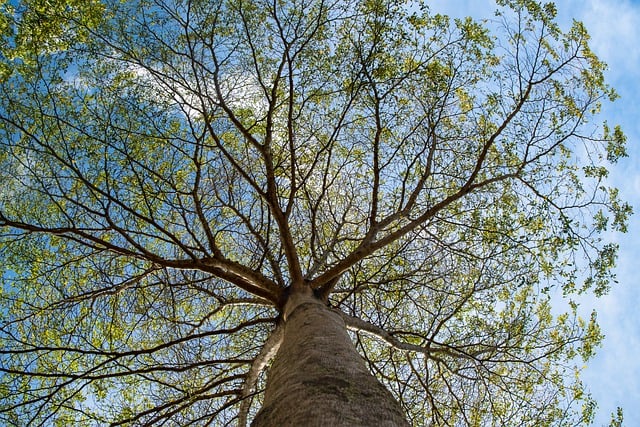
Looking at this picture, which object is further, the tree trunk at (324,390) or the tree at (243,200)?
the tree at (243,200)

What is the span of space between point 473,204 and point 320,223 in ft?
7.67

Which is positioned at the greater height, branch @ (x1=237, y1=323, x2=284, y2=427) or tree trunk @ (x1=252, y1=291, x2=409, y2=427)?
branch @ (x1=237, y1=323, x2=284, y2=427)

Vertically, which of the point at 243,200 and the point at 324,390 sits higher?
the point at 243,200

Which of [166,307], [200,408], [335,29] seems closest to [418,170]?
[335,29]

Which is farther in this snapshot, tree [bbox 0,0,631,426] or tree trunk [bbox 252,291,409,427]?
tree [bbox 0,0,631,426]

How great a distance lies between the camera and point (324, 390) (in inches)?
80.6

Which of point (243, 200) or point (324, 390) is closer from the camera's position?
point (324, 390)

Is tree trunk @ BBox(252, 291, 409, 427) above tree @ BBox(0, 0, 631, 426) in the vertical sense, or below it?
below

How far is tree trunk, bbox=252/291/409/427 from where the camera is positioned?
1.82 meters

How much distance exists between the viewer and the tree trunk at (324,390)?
1.82 m

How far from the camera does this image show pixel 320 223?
24.7 feet

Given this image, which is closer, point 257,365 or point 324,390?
point 324,390

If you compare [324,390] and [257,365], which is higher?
[257,365]

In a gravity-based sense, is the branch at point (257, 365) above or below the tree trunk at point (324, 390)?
above
